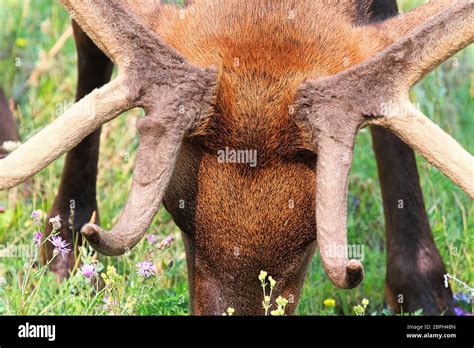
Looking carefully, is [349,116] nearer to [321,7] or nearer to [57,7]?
[321,7]

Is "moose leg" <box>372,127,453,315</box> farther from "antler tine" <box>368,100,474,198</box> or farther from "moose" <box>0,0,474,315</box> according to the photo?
"antler tine" <box>368,100,474,198</box>

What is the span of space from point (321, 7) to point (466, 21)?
1.87 feet

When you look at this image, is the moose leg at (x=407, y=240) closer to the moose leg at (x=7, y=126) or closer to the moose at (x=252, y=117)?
the moose at (x=252, y=117)

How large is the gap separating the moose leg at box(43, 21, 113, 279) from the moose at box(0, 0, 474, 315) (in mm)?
2118

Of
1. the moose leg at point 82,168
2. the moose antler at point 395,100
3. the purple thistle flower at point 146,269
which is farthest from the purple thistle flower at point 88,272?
the moose leg at point 82,168

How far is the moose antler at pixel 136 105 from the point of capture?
3781 millimetres

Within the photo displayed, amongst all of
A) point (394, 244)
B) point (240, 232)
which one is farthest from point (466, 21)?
point (394, 244)

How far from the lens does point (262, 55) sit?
4.00m

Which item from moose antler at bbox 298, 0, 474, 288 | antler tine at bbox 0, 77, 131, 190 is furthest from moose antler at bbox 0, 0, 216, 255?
moose antler at bbox 298, 0, 474, 288

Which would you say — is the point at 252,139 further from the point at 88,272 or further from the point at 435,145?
the point at 88,272

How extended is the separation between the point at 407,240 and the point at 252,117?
8.11ft

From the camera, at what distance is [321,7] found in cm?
421

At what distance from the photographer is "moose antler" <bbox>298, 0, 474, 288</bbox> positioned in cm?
383

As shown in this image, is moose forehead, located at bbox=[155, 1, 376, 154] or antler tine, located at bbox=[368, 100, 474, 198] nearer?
antler tine, located at bbox=[368, 100, 474, 198]
